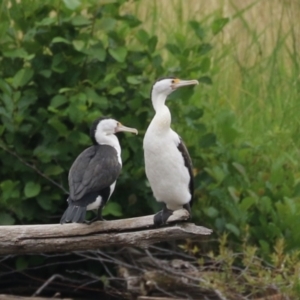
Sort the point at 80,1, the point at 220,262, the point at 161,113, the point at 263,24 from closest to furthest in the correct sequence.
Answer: the point at 161,113 < the point at 220,262 < the point at 80,1 < the point at 263,24

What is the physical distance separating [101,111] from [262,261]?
133 centimetres

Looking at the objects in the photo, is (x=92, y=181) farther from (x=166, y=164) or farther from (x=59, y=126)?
(x=59, y=126)

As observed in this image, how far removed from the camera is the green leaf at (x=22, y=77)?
23.5ft

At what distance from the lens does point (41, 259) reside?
24.5 feet

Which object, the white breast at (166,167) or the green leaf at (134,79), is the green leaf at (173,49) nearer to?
the green leaf at (134,79)

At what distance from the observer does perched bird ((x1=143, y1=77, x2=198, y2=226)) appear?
5.72m

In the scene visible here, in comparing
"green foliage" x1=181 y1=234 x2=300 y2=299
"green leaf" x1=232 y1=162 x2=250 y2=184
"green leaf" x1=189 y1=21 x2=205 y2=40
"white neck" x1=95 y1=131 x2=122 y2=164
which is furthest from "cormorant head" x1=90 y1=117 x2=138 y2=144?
"green leaf" x1=189 y1=21 x2=205 y2=40

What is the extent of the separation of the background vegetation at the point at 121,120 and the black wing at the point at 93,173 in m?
1.24

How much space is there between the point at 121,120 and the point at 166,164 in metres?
1.69

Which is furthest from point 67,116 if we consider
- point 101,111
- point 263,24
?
point 263,24

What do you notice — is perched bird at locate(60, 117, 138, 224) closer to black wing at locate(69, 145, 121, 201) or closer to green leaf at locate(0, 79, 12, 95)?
black wing at locate(69, 145, 121, 201)

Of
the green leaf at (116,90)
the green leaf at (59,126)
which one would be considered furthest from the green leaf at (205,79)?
the green leaf at (59,126)

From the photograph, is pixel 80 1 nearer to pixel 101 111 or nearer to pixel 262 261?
pixel 101 111

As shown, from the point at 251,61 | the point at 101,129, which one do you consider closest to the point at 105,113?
the point at 101,129
